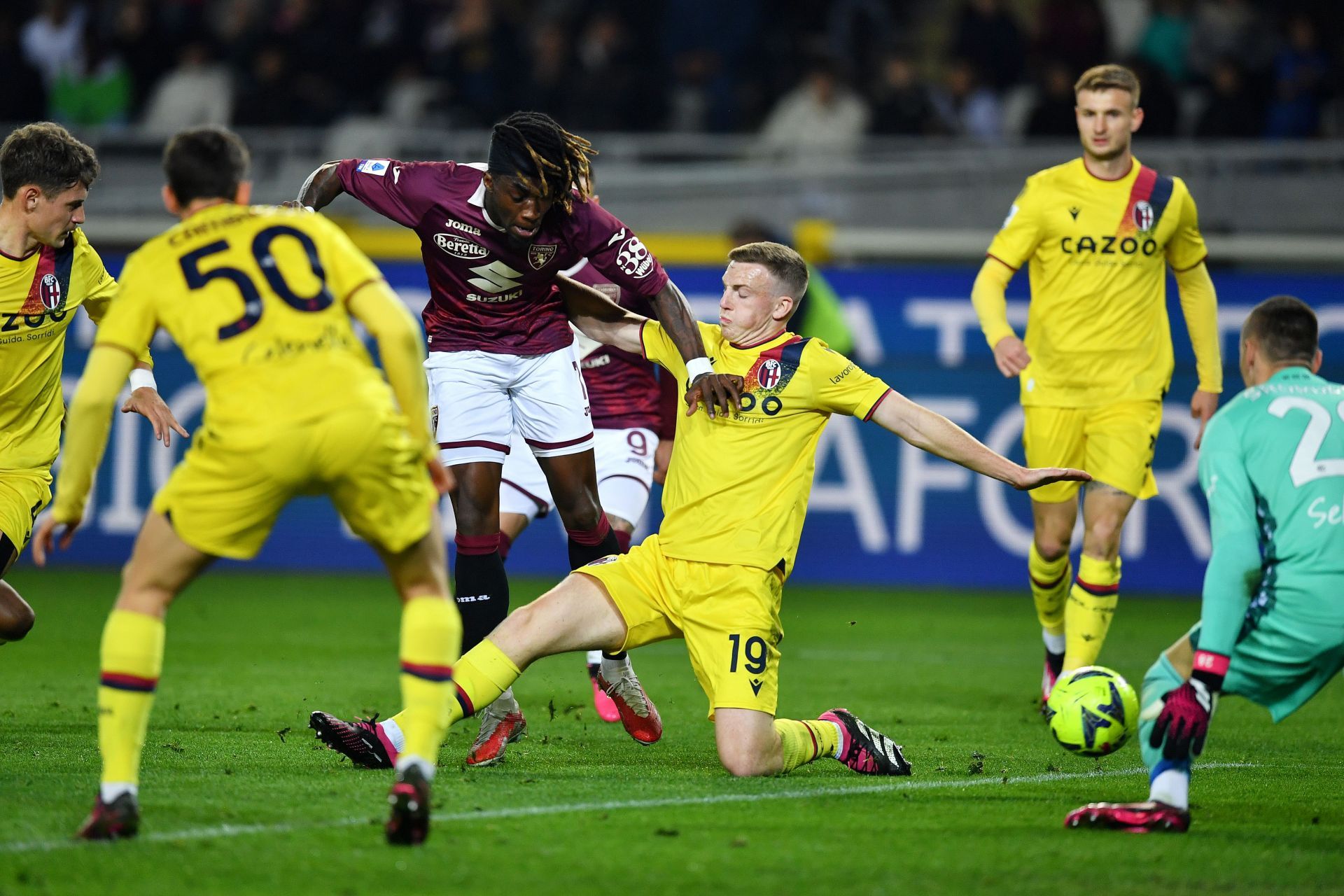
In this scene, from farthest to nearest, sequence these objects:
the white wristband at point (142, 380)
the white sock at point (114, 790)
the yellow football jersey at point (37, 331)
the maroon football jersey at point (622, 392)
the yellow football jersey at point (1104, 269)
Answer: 1. the maroon football jersey at point (622, 392)
2. the yellow football jersey at point (1104, 269)
3. the yellow football jersey at point (37, 331)
4. the white wristband at point (142, 380)
5. the white sock at point (114, 790)

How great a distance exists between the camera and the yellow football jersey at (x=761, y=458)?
5992 mm

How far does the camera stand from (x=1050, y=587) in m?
8.27

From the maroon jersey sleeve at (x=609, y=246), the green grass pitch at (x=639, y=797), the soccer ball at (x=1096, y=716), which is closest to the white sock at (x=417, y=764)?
the green grass pitch at (x=639, y=797)

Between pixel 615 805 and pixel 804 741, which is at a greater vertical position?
pixel 804 741

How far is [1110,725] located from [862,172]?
9381mm

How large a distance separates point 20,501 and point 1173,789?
458 cm

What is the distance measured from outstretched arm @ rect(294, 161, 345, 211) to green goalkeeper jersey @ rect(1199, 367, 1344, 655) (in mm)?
3511

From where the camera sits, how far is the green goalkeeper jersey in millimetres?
4836

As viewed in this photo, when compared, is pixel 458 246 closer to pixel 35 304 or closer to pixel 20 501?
pixel 35 304

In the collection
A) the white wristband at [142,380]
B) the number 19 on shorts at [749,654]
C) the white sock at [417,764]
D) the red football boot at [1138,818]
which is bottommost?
the red football boot at [1138,818]

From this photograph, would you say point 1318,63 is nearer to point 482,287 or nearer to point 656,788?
point 482,287

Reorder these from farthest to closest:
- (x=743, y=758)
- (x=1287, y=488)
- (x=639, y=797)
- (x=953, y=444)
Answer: (x=743, y=758) → (x=953, y=444) → (x=639, y=797) → (x=1287, y=488)

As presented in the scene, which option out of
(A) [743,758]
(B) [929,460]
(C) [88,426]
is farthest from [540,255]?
(B) [929,460]

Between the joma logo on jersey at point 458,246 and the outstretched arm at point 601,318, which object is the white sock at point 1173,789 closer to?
the outstretched arm at point 601,318
